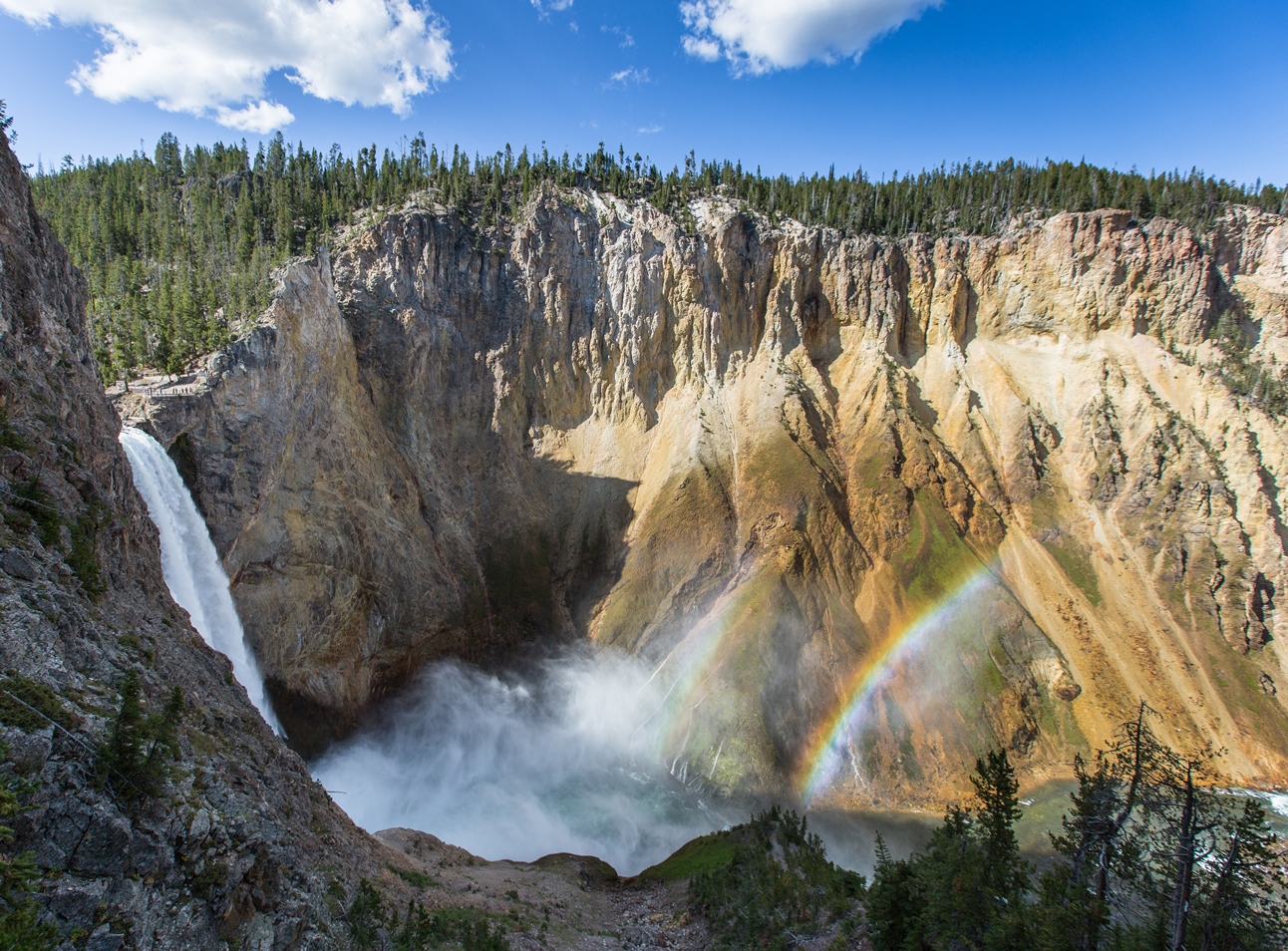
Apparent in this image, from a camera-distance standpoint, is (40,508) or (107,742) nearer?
(107,742)

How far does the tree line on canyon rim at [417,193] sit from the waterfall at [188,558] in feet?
58.1

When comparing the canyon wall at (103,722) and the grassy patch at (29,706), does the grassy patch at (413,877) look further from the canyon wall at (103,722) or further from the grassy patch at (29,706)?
the grassy patch at (29,706)

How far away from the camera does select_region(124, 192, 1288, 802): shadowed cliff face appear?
3700 centimetres

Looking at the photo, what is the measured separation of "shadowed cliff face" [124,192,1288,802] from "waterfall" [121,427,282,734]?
1545 mm

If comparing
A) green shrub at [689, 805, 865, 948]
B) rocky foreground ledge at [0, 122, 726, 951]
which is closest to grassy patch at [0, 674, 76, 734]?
rocky foreground ledge at [0, 122, 726, 951]

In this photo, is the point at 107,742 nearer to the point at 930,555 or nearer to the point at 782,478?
the point at 782,478

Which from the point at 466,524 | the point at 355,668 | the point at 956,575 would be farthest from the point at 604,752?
the point at 956,575

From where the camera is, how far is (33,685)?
9.16 metres

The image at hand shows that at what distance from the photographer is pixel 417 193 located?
55031 mm

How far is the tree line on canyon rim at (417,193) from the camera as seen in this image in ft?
165

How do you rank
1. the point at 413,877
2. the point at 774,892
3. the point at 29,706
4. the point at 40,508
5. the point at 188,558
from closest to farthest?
1. the point at 29,706
2. the point at 40,508
3. the point at 413,877
4. the point at 774,892
5. the point at 188,558

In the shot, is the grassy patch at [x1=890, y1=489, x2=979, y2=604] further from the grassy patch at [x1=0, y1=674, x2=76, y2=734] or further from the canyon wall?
the grassy patch at [x1=0, y1=674, x2=76, y2=734]

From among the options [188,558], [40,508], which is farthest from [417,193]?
[40,508]

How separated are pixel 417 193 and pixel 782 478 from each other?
3958cm
